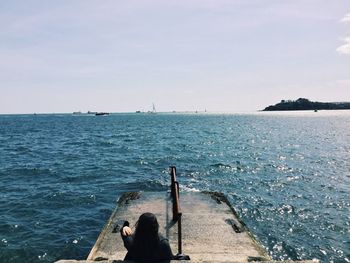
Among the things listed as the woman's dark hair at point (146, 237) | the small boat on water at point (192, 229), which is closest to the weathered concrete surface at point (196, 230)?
the small boat on water at point (192, 229)

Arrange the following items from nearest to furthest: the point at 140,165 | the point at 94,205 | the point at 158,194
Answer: the point at 158,194, the point at 94,205, the point at 140,165

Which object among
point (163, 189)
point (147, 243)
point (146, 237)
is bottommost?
point (163, 189)

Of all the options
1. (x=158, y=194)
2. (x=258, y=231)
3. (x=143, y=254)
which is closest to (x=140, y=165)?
(x=158, y=194)

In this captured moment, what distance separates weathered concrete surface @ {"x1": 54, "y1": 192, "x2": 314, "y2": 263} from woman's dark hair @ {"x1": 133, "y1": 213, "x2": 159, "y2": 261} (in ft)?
2.07

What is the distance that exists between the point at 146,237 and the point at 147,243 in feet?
0.40

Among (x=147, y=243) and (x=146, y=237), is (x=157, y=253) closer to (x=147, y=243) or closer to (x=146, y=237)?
(x=147, y=243)

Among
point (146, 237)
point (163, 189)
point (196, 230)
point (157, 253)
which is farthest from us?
point (163, 189)

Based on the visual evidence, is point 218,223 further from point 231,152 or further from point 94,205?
point 231,152

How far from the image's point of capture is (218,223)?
36.8 feet

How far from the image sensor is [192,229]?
10672 millimetres

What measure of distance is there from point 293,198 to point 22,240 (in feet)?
43.8

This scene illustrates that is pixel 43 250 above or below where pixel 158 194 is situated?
below

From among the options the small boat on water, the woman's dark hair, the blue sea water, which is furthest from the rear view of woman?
the blue sea water

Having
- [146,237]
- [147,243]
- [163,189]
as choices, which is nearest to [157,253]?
[147,243]
